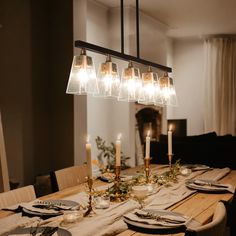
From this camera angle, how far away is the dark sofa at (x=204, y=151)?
4.68 meters

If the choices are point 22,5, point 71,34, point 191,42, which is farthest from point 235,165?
point 191,42

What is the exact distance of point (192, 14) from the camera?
5.72 metres

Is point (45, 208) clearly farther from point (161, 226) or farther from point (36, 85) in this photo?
point (36, 85)

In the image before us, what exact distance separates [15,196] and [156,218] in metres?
0.90

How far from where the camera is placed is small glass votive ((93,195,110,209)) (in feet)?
6.33

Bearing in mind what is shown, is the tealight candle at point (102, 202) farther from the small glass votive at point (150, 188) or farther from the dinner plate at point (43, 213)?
the small glass votive at point (150, 188)

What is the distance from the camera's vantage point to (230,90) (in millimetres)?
7246

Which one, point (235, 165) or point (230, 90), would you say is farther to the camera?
point (230, 90)

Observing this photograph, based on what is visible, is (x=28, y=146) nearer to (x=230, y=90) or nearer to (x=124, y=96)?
(x=124, y=96)

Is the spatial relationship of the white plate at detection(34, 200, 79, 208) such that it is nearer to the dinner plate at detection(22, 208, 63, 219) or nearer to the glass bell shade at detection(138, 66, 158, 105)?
the dinner plate at detection(22, 208, 63, 219)

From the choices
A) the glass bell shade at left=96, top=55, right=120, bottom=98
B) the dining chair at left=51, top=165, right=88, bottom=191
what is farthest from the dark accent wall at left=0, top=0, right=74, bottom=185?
the glass bell shade at left=96, top=55, right=120, bottom=98

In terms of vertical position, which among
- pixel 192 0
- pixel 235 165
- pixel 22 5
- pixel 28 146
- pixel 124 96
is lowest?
pixel 235 165

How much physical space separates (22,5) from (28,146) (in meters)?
1.48

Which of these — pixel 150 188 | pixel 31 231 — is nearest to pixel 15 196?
pixel 31 231
